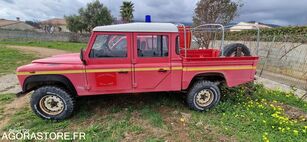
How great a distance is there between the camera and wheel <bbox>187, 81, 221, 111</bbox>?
4.12m

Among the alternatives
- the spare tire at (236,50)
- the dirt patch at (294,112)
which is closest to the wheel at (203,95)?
the spare tire at (236,50)

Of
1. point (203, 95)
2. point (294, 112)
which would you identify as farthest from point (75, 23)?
point (294, 112)

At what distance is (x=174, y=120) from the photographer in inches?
150

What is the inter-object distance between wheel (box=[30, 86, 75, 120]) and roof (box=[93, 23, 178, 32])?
56.6 inches

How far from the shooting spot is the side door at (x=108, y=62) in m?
3.60

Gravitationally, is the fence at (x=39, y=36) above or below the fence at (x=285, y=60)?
above

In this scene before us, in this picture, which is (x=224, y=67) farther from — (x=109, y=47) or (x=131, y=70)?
(x=109, y=47)

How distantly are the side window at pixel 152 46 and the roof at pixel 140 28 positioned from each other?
14 centimetres

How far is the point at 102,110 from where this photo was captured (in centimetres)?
424

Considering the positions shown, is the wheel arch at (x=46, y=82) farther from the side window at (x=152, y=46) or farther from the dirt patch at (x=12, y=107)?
the side window at (x=152, y=46)

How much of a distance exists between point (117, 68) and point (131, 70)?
27cm

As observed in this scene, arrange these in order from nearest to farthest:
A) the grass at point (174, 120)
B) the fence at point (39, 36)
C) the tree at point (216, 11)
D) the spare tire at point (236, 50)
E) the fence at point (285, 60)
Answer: the grass at point (174, 120) → the spare tire at point (236, 50) → the fence at point (285, 60) → the tree at point (216, 11) → the fence at point (39, 36)

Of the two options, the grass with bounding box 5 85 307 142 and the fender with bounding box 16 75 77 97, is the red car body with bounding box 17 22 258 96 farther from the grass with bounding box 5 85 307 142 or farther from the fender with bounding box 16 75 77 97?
the grass with bounding box 5 85 307 142

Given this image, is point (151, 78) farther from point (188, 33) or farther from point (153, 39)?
point (188, 33)
